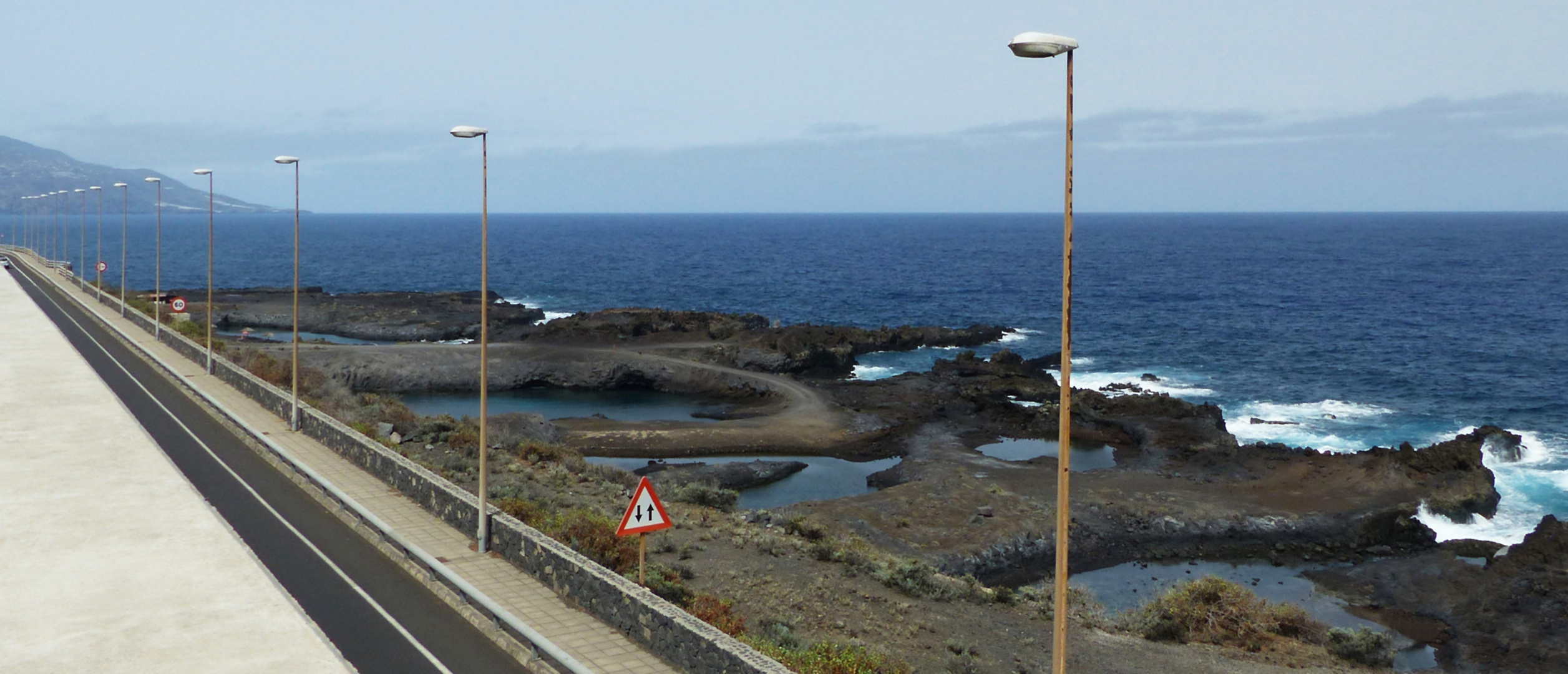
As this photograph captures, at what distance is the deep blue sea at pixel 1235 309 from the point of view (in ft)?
194

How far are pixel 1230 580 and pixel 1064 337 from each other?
85.5 ft

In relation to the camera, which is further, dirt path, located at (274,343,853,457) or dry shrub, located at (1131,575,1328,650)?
dirt path, located at (274,343,853,457)

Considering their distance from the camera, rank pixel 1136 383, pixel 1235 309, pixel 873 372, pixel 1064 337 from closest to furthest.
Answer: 1. pixel 1064 337
2. pixel 1136 383
3. pixel 873 372
4. pixel 1235 309

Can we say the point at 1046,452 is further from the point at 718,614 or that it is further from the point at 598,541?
the point at 718,614

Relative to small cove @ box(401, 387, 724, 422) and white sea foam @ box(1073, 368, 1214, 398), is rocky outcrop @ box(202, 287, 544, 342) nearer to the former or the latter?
small cove @ box(401, 387, 724, 422)

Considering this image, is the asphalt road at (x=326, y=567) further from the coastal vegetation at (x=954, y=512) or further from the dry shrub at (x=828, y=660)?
the dry shrub at (x=828, y=660)

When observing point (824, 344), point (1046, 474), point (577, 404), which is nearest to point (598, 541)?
point (1046, 474)

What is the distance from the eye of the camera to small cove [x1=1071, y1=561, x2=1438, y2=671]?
1268 inches

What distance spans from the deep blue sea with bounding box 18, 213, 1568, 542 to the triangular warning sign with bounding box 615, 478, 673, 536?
3294cm

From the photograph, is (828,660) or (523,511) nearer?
(828,660)

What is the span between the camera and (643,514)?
18984 millimetres

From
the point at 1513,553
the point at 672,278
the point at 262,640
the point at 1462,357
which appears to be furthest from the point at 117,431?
the point at 672,278

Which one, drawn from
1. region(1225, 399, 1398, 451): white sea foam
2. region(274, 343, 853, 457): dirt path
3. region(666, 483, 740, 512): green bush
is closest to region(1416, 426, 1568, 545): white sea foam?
region(1225, 399, 1398, 451): white sea foam

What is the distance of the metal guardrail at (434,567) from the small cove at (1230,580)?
61.7ft
